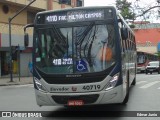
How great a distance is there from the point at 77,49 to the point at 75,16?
3.23 feet

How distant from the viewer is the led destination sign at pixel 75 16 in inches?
450

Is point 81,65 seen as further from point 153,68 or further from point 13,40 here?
point 153,68

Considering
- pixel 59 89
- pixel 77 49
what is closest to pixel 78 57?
pixel 77 49

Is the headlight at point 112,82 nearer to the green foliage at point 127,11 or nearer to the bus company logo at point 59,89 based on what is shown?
the bus company logo at point 59,89

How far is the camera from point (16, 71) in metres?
39.6

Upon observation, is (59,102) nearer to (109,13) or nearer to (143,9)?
(109,13)

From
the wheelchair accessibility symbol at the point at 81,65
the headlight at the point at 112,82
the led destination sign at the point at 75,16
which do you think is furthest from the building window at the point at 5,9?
the headlight at the point at 112,82

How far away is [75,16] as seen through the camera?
11.5 m

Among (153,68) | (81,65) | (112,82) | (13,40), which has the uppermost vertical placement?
(81,65)

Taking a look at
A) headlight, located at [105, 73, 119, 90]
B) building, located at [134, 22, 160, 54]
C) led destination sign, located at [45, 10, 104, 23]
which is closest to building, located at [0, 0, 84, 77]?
led destination sign, located at [45, 10, 104, 23]

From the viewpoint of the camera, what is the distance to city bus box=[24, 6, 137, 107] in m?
10.9

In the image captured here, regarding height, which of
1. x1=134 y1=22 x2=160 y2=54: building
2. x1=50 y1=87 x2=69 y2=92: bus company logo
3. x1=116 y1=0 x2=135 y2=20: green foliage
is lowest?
x1=134 y1=22 x2=160 y2=54: building

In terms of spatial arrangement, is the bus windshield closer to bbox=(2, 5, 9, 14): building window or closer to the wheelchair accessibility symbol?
the wheelchair accessibility symbol

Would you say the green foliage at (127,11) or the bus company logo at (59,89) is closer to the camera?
the bus company logo at (59,89)
